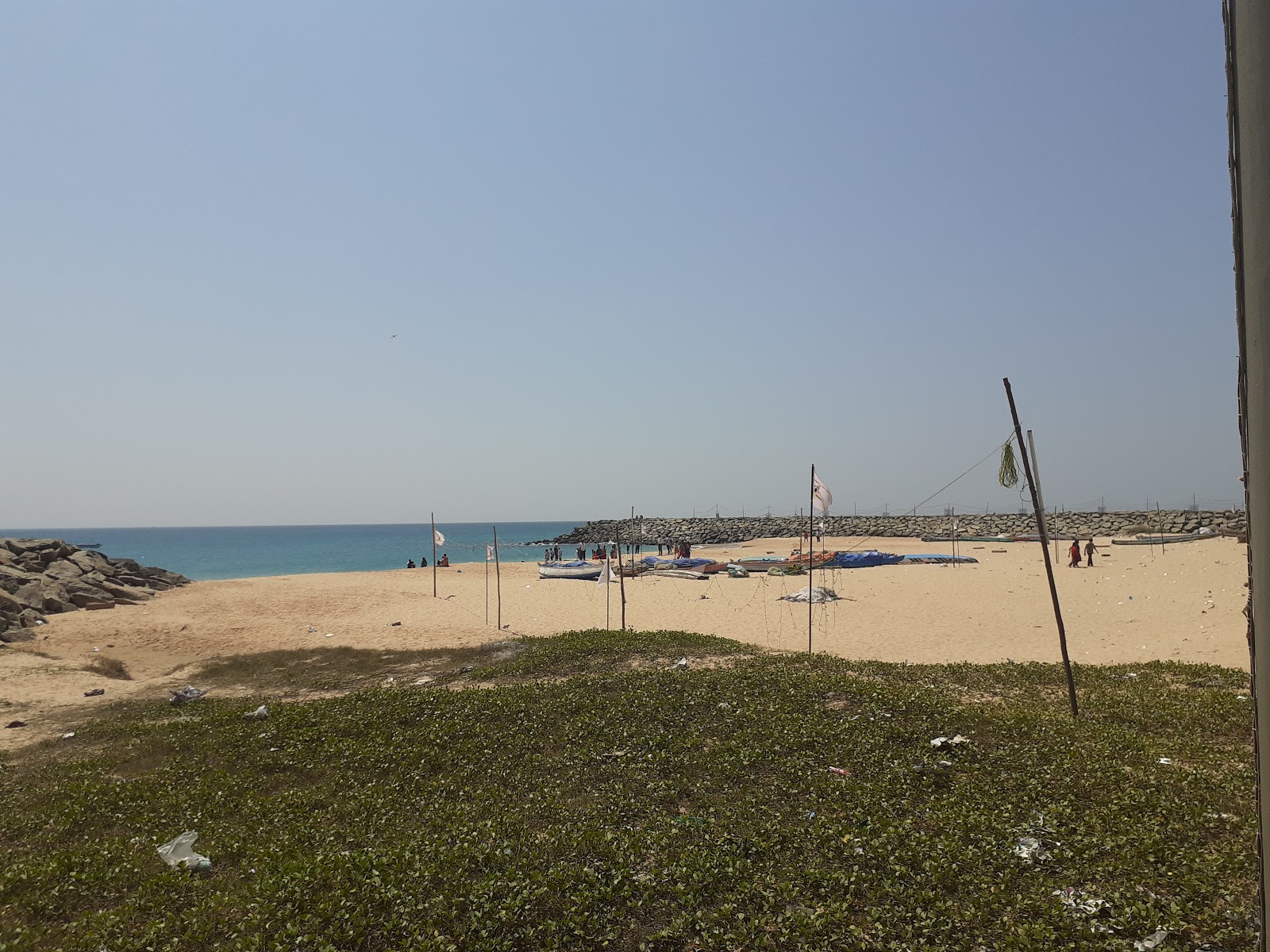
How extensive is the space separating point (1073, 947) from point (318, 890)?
19.9 ft

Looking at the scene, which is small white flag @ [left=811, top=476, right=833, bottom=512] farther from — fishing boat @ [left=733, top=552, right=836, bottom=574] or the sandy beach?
fishing boat @ [left=733, top=552, right=836, bottom=574]

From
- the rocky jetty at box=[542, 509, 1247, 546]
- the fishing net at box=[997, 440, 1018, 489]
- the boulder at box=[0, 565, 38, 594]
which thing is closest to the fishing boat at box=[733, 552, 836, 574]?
the rocky jetty at box=[542, 509, 1247, 546]

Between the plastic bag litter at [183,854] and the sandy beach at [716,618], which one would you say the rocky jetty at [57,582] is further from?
the plastic bag litter at [183,854]

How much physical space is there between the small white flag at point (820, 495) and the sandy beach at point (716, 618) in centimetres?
483

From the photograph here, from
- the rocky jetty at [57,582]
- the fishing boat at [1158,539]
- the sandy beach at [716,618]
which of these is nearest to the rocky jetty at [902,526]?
the fishing boat at [1158,539]

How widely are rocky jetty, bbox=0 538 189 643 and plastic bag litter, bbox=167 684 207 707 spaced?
12.1 m

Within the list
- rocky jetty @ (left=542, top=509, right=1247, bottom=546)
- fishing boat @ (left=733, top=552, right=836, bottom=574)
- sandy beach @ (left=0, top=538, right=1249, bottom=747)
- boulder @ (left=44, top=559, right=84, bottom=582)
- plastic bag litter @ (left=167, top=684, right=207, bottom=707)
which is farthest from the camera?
rocky jetty @ (left=542, top=509, right=1247, bottom=546)

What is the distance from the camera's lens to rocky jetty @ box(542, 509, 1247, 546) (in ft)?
227

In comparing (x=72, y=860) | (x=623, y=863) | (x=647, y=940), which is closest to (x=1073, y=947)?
(x=647, y=940)

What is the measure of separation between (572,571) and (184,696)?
31.5 meters

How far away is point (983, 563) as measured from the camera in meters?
45.5

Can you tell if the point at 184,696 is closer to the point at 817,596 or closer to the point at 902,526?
the point at 817,596

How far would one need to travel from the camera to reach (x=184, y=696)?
48.6ft

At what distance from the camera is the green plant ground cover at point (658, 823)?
215 inches
